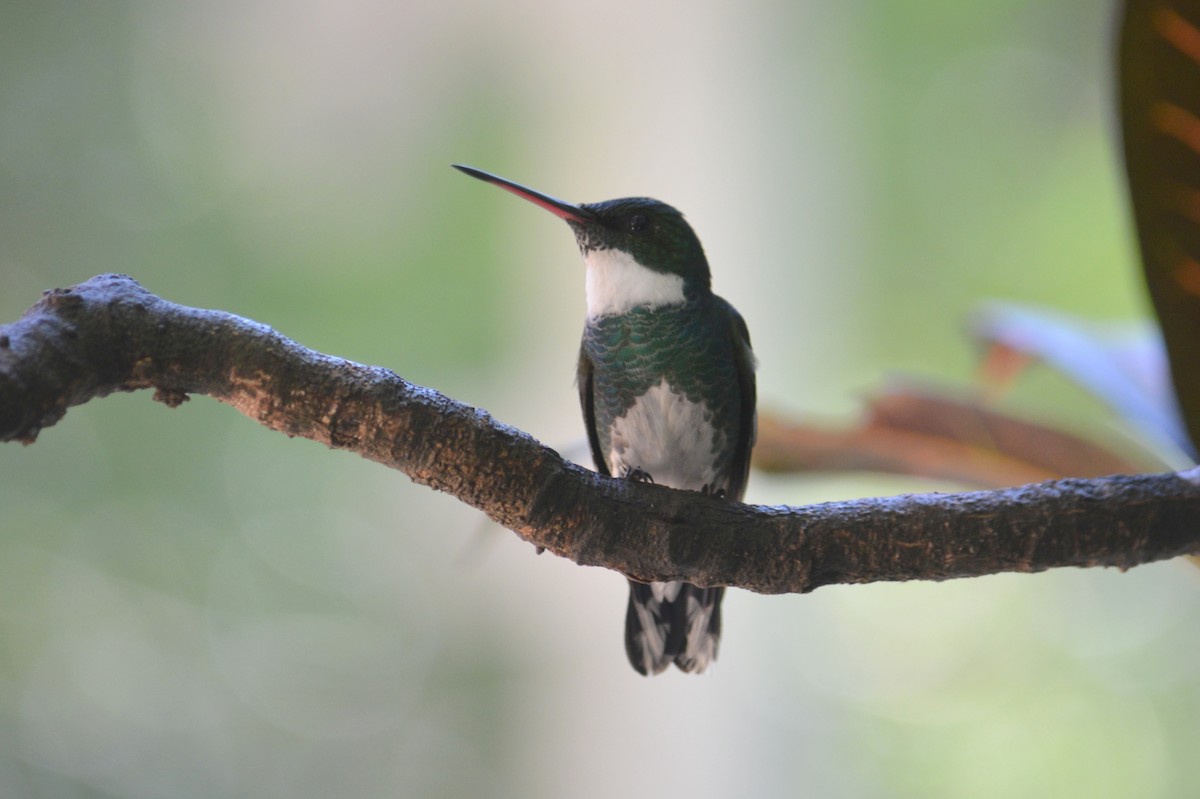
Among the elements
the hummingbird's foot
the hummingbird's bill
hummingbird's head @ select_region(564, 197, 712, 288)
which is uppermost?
hummingbird's head @ select_region(564, 197, 712, 288)

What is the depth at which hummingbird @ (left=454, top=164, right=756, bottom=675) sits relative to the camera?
1.02 meters

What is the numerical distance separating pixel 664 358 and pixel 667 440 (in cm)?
9

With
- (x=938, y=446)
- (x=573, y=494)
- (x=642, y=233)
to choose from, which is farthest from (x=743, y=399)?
(x=573, y=494)

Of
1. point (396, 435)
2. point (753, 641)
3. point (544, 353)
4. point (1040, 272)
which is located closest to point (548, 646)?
point (753, 641)

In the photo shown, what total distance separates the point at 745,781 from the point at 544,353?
1.06 meters

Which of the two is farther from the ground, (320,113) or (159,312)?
(320,113)

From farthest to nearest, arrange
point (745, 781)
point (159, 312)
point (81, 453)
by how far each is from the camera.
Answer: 1. point (745, 781)
2. point (81, 453)
3. point (159, 312)

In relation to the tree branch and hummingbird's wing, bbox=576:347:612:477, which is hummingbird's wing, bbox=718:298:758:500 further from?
the tree branch

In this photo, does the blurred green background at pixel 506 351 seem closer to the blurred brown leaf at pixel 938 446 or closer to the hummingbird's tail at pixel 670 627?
the blurred brown leaf at pixel 938 446

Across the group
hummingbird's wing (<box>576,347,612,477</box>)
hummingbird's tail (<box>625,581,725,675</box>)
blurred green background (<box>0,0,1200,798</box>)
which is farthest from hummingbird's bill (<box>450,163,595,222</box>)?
blurred green background (<box>0,0,1200,798</box>)

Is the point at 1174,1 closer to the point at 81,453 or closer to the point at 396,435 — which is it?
the point at 396,435

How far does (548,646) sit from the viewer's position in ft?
7.36

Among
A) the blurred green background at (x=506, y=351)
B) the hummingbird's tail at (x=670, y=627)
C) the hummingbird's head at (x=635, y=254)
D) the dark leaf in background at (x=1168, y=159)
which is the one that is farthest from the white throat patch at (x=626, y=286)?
the blurred green background at (x=506, y=351)

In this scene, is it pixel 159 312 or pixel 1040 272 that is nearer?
pixel 159 312
